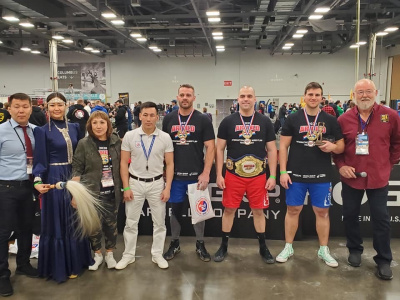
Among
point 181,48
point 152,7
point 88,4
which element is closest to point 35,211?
point 88,4

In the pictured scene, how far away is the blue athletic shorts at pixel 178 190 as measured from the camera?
3057 millimetres

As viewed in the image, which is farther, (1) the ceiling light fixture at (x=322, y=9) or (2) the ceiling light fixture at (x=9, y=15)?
(2) the ceiling light fixture at (x=9, y=15)

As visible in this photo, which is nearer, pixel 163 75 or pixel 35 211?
pixel 35 211

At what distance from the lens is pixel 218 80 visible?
2186cm

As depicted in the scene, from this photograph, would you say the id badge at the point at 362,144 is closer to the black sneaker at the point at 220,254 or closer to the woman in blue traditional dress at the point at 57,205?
the black sneaker at the point at 220,254

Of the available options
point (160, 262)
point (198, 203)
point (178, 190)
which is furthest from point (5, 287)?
point (198, 203)

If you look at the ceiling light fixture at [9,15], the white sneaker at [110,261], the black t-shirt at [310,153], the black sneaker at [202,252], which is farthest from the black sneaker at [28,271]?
the ceiling light fixture at [9,15]

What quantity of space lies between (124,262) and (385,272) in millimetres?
2312

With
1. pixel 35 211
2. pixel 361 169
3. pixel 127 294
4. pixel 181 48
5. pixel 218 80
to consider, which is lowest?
pixel 127 294

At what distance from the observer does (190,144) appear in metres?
3.01

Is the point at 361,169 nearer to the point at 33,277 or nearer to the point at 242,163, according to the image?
the point at 242,163

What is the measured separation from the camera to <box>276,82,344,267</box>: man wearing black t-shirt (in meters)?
2.87

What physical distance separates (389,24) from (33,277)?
14968 millimetres

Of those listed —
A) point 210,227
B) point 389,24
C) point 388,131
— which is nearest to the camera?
point 388,131
